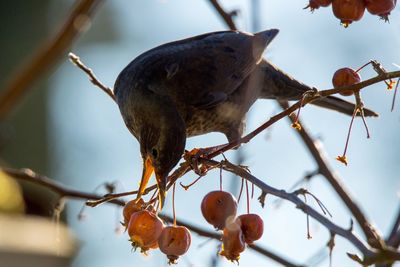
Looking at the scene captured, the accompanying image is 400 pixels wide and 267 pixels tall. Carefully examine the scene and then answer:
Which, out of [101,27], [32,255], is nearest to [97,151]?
[101,27]

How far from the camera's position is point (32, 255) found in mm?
4121

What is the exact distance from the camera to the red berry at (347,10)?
90.5 inches

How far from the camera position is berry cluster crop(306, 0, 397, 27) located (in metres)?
2.30

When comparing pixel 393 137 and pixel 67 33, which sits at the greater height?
pixel 393 137

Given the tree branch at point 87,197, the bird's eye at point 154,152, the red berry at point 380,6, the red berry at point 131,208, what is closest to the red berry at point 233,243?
the red berry at point 131,208

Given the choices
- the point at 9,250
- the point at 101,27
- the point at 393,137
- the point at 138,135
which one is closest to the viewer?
the point at 138,135

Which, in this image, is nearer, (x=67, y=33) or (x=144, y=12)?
(x=67, y=33)

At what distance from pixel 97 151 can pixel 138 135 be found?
4375 mm

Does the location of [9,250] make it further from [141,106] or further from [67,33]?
[67,33]

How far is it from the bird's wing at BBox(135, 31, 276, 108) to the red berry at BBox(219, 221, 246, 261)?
1.68m

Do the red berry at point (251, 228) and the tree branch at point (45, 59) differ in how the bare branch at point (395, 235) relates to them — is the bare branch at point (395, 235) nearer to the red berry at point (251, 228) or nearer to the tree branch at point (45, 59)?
the red berry at point (251, 228)

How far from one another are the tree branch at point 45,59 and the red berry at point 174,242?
0.54 metres

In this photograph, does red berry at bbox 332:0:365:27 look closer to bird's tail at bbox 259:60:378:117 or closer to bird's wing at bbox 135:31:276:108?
bird's wing at bbox 135:31:276:108

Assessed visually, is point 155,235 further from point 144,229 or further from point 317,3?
point 317,3
